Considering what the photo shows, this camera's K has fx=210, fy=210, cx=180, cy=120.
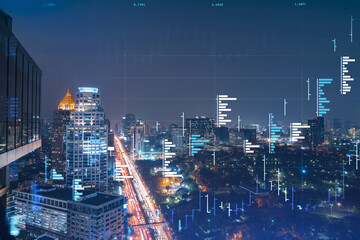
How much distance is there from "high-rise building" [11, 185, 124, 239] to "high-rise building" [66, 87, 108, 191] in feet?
3.03

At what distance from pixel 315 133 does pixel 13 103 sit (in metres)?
9.21

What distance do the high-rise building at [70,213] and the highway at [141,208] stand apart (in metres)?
0.83

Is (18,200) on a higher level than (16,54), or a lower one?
lower

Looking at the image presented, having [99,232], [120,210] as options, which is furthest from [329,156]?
[99,232]

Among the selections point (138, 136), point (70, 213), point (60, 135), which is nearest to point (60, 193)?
point (70, 213)

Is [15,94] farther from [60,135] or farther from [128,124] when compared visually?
[60,135]

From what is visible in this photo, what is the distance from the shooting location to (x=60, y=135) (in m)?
14.8

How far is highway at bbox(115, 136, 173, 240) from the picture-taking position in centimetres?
721

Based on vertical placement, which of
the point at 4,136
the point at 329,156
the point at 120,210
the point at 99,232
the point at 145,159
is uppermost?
the point at 4,136

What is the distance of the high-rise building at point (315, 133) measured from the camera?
7.31 m

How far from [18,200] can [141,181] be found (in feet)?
17.8

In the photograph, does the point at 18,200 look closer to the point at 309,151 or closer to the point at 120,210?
the point at 120,210

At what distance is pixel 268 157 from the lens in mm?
8969
